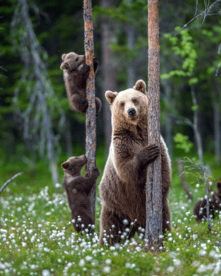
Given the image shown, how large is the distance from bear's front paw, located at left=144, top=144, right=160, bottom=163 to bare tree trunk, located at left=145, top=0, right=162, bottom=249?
85 mm

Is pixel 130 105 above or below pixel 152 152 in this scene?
above

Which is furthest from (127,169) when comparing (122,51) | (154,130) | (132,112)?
(122,51)

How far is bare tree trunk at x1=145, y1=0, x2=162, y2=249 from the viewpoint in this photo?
195 inches

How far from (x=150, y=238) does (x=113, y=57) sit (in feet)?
34.0

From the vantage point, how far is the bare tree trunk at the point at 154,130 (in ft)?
16.2

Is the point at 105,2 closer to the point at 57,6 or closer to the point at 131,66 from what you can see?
the point at 131,66

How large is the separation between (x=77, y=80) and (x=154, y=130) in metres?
2.28

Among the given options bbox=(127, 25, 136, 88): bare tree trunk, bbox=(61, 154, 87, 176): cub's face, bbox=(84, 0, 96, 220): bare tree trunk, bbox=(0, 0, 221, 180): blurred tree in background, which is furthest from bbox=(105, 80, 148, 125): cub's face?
bbox=(127, 25, 136, 88): bare tree trunk

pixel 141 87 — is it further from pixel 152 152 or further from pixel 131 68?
pixel 131 68

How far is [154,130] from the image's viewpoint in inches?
198

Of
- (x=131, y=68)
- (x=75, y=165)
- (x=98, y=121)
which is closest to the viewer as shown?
(x=75, y=165)

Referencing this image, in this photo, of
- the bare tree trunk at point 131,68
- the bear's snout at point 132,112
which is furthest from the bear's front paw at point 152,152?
the bare tree trunk at point 131,68

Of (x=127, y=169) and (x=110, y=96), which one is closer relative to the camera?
(x=127, y=169)

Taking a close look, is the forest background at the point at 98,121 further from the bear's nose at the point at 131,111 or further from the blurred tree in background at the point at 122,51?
the bear's nose at the point at 131,111
